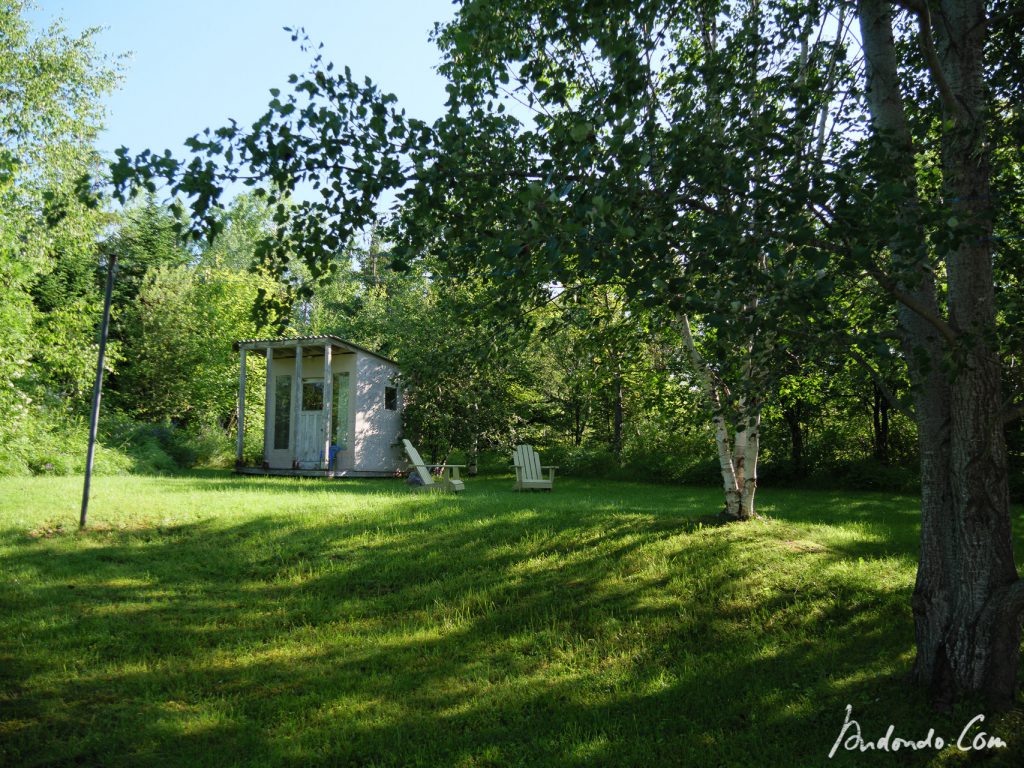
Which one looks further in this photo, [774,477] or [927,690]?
[774,477]

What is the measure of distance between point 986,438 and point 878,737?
1846 millimetres

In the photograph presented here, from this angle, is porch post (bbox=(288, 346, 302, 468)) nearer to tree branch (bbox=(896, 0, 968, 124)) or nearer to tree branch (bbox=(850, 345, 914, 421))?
tree branch (bbox=(850, 345, 914, 421))

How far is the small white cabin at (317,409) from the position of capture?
1631 cm

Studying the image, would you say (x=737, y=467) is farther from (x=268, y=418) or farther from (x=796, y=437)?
(x=268, y=418)

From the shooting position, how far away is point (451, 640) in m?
5.37

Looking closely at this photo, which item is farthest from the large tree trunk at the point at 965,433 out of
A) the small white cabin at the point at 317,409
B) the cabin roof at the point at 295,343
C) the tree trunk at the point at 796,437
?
the small white cabin at the point at 317,409

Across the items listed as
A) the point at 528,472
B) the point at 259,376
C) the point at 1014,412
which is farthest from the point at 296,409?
the point at 1014,412

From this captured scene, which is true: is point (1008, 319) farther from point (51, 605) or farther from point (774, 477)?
point (774, 477)

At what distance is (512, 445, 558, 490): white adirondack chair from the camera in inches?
539

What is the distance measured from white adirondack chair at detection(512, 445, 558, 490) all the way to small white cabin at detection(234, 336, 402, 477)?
4.71m

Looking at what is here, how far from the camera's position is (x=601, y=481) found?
17.3 meters

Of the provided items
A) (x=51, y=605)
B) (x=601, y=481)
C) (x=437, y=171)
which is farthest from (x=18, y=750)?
(x=601, y=481)

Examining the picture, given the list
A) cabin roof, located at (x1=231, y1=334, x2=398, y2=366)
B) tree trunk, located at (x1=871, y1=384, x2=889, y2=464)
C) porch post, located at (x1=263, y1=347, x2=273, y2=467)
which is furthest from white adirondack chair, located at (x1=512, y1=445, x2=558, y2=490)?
tree trunk, located at (x1=871, y1=384, x2=889, y2=464)

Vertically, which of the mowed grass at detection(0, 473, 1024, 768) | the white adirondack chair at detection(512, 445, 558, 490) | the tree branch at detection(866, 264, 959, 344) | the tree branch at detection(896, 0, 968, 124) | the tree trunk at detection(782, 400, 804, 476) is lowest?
the mowed grass at detection(0, 473, 1024, 768)
